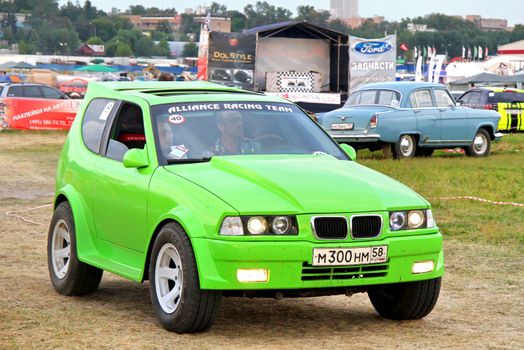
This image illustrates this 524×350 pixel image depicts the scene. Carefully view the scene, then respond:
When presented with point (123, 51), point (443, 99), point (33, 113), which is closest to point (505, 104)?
point (443, 99)

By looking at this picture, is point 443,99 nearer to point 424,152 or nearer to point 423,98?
point 423,98

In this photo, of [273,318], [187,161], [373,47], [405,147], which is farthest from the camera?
[373,47]

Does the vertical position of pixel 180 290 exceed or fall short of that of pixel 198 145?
→ it falls short

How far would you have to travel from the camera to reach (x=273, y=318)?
8.07m

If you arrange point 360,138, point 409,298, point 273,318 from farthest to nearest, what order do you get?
point 360,138 → point 273,318 → point 409,298

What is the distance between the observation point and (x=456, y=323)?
7926mm

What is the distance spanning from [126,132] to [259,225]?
2065mm

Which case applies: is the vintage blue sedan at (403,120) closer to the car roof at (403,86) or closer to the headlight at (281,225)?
the car roof at (403,86)

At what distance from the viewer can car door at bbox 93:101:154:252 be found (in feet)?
25.9

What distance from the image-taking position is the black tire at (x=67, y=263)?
8766mm

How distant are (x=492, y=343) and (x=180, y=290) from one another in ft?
6.19

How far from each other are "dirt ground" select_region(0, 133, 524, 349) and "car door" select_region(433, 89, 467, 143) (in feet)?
47.4

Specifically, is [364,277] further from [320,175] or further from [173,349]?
[173,349]

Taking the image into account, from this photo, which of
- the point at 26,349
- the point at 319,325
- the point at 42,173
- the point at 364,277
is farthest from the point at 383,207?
the point at 42,173
